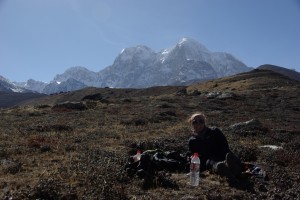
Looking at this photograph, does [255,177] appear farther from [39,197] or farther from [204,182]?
[39,197]

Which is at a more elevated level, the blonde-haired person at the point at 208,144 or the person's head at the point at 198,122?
the person's head at the point at 198,122

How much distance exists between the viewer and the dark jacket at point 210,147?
12.0 meters

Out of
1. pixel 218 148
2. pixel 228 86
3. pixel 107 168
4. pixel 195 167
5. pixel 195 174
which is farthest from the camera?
pixel 228 86

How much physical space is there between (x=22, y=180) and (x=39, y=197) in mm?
1975

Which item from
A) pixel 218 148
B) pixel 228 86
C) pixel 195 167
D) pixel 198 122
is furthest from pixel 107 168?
pixel 228 86

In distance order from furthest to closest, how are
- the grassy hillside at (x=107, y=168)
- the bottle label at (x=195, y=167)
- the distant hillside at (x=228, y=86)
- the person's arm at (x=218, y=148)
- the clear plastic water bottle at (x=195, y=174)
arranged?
the distant hillside at (x=228, y=86)
the person's arm at (x=218, y=148)
the bottle label at (x=195, y=167)
the clear plastic water bottle at (x=195, y=174)
the grassy hillside at (x=107, y=168)

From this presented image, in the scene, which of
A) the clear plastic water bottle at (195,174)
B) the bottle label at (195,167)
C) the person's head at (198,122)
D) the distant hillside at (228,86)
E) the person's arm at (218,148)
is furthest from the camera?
the distant hillside at (228,86)

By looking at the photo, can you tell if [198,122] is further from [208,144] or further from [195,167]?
[195,167]

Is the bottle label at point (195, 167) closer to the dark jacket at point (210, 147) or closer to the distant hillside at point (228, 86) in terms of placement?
the dark jacket at point (210, 147)

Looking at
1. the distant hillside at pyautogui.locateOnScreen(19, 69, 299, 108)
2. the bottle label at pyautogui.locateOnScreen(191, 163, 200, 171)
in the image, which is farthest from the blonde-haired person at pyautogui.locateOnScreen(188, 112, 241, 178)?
the distant hillside at pyautogui.locateOnScreen(19, 69, 299, 108)

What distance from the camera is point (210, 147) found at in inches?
477

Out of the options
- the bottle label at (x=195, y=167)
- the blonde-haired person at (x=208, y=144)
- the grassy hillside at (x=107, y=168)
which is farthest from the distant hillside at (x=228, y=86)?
the bottle label at (x=195, y=167)

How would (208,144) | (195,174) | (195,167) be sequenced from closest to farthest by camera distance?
(195,174) → (195,167) → (208,144)

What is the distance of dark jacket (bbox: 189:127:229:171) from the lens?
471 inches
